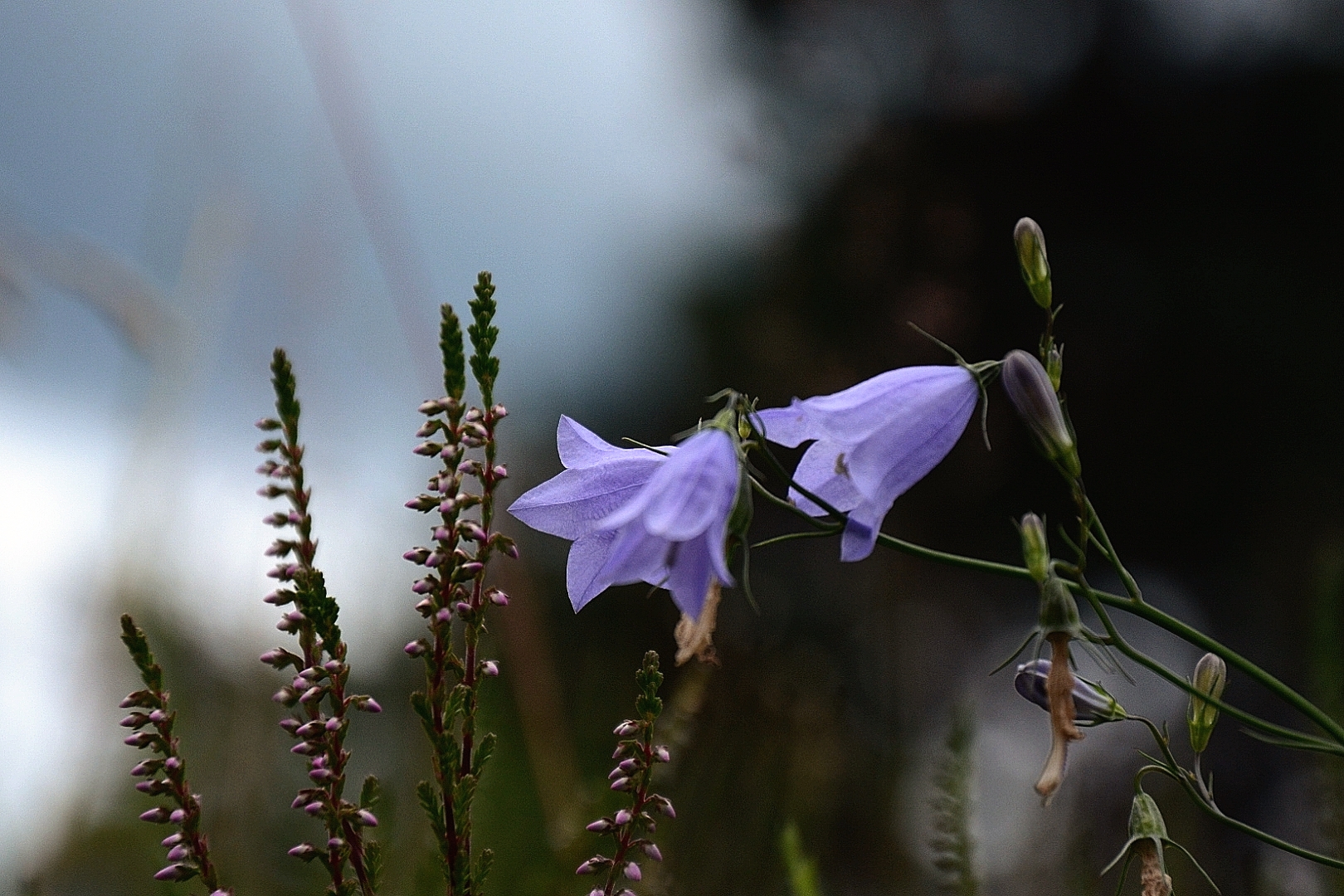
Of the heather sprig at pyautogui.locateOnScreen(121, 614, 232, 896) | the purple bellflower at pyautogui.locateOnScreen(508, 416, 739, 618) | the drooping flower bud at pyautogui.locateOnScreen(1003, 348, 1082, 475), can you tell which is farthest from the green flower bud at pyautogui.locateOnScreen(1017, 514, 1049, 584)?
the heather sprig at pyautogui.locateOnScreen(121, 614, 232, 896)

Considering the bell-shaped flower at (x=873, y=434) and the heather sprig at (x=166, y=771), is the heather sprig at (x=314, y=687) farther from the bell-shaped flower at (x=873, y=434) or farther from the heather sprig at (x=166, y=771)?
the bell-shaped flower at (x=873, y=434)

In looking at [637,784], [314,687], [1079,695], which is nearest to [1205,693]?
[1079,695]

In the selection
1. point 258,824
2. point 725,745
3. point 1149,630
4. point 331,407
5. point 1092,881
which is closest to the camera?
point 1092,881

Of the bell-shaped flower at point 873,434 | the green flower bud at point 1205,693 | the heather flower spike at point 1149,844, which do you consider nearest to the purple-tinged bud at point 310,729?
the bell-shaped flower at point 873,434

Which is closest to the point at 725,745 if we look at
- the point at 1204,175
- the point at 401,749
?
the point at 401,749

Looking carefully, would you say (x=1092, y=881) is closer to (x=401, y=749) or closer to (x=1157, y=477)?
(x=401, y=749)

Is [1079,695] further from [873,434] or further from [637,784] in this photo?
[637,784]
